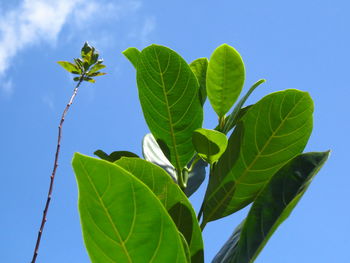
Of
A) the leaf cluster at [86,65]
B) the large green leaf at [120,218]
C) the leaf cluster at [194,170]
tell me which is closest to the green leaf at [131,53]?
the leaf cluster at [194,170]

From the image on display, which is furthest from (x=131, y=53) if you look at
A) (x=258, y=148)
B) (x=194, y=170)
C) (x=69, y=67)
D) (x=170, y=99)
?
(x=69, y=67)

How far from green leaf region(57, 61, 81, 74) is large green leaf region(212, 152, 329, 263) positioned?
10.1 feet

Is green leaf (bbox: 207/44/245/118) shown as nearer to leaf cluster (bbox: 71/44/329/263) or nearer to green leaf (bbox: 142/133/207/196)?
leaf cluster (bbox: 71/44/329/263)

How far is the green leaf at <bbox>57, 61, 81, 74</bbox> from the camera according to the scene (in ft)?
12.1

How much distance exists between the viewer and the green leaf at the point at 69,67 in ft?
12.1

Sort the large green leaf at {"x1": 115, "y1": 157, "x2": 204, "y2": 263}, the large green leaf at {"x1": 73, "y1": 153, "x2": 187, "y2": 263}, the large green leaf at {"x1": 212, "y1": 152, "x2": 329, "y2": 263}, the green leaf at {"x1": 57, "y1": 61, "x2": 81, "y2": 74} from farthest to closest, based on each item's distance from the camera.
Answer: the green leaf at {"x1": 57, "y1": 61, "x2": 81, "y2": 74} < the large green leaf at {"x1": 115, "y1": 157, "x2": 204, "y2": 263} < the large green leaf at {"x1": 212, "y1": 152, "x2": 329, "y2": 263} < the large green leaf at {"x1": 73, "y1": 153, "x2": 187, "y2": 263}

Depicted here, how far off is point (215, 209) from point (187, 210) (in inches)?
6.4

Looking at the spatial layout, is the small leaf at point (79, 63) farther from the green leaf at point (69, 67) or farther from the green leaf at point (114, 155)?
the green leaf at point (114, 155)

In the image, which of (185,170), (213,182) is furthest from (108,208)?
(185,170)

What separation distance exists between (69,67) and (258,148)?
2.92m

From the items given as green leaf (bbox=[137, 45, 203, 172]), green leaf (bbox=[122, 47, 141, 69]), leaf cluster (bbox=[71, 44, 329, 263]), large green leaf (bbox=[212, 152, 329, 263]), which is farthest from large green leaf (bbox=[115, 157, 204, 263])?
green leaf (bbox=[122, 47, 141, 69])

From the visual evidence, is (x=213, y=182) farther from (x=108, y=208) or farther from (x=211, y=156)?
(x=108, y=208)

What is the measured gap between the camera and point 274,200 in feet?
2.74

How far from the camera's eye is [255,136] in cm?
103
